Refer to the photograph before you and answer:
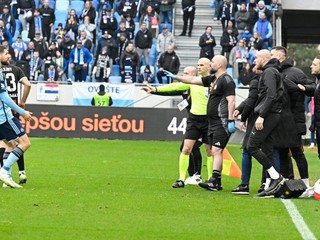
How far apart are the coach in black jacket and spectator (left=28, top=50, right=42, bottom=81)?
70.1 ft

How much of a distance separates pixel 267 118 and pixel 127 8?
945 inches

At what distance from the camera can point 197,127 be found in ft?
55.0

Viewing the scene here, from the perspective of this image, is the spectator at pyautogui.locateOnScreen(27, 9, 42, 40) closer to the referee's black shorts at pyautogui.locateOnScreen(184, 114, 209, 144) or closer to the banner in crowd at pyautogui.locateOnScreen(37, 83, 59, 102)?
the banner in crowd at pyautogui.locateOnScreen(37, 83, 59, 102)

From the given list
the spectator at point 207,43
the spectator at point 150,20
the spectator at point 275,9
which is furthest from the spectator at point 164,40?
the spectator at point 275,9

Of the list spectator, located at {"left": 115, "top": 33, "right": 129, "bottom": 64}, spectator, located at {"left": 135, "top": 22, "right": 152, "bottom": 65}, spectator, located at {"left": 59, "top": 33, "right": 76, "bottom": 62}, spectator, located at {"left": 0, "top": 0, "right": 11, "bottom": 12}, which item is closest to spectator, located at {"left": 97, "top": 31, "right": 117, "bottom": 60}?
spectator, located at {"left": 115, "top": 33, "right": 129, "bottom": 64}

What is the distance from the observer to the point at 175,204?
13.4m

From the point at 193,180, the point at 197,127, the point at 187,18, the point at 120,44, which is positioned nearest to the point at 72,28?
the point at 120,44

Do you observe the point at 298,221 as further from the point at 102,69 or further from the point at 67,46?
the point at 67,46

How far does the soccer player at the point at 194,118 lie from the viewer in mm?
16516

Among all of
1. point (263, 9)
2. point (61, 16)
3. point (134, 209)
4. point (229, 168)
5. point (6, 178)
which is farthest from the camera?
point (61, 16)

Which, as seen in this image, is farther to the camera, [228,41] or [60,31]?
[60,31]

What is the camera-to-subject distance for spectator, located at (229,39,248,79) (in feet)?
115

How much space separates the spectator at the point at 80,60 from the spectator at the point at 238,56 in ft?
16.7

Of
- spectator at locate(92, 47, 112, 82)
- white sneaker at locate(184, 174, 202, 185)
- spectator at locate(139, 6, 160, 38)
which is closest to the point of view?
white sneaker at locate(184, 174, 202, 185)
